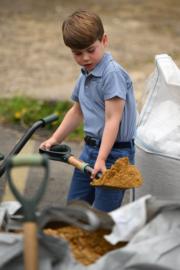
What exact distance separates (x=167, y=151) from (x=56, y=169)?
76.8 inches

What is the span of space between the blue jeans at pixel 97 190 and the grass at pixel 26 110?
2030 millimetres

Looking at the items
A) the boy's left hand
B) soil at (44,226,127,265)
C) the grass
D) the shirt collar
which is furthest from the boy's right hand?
the grass

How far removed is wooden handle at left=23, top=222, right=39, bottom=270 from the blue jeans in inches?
44.1

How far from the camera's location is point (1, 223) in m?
2.32

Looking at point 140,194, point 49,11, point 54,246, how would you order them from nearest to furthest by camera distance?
point 54,246
point 140,194
point 49,11

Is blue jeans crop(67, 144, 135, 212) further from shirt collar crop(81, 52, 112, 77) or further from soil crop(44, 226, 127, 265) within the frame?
soil crop(44, 226, 127, 265)

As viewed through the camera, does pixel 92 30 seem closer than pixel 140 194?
Yes

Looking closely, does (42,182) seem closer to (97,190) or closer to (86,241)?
(86,241)

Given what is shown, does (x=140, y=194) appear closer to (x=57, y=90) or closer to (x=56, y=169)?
(x=56, y=169)

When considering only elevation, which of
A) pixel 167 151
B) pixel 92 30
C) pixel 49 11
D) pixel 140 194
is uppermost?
pixel 92 30

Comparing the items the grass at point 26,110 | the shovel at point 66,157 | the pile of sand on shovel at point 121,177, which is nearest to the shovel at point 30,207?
the pile of sand on shovel at point 121,177

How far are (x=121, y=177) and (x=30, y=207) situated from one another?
80 cm

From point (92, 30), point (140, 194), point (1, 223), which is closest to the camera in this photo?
point (1, 223)

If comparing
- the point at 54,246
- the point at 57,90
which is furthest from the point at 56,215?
the point at 57,90
